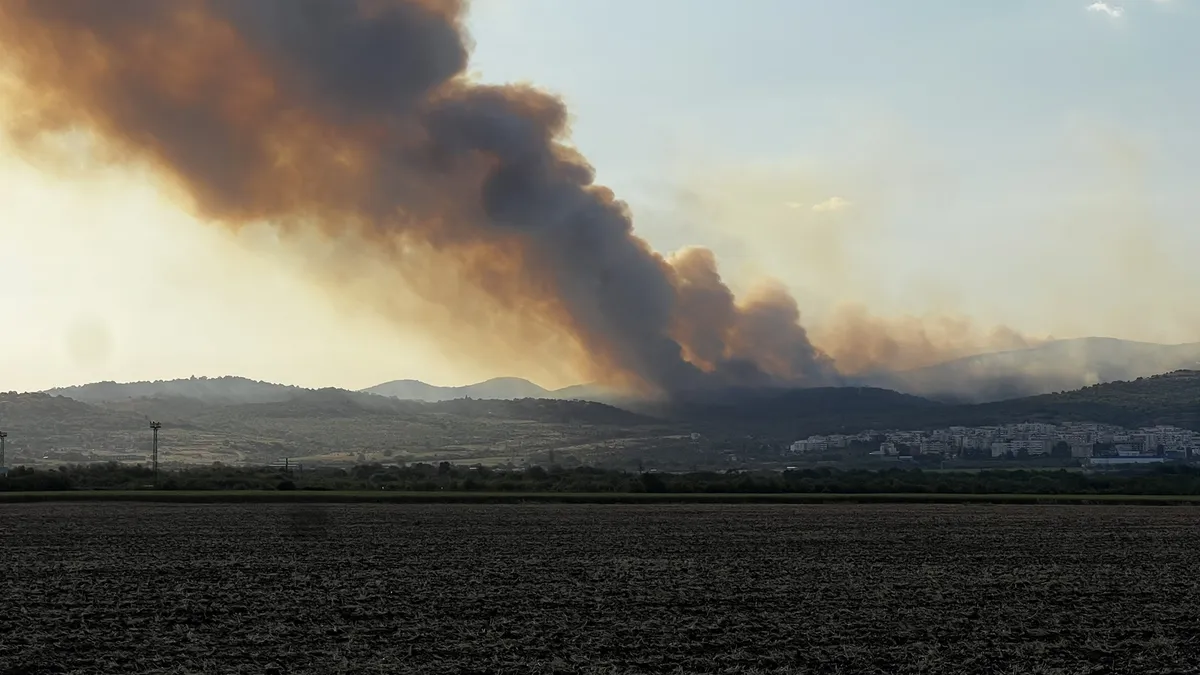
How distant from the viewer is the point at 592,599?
3134 cm

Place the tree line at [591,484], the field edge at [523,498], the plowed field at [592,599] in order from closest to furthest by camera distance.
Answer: the plowed field at [592,599] → the field edge at [523,498] → the tree line at [591,484]

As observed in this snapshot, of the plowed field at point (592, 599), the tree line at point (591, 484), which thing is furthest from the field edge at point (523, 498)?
the plowed field at point (592, 599)

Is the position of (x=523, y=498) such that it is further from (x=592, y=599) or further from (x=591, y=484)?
(x=592, y=599)

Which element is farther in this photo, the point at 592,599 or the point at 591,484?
the point at 591,484

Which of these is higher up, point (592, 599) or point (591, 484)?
point (592, 599)

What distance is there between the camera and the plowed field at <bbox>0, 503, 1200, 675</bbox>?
76.2 feet

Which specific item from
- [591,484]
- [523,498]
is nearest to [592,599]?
[523,498]

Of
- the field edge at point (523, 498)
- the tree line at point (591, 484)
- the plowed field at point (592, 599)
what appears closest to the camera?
the plowed field at point (592, 599)

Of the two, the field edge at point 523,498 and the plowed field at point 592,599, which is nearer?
the plowed field at point 592,599

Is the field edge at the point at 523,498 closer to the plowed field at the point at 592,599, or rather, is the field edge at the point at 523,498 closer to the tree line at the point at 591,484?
the tree line at the point at 591,484

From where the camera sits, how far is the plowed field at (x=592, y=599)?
2323 centimetres

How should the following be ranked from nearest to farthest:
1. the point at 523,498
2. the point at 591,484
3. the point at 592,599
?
the point at 592,599, the point at 523,498, the point at 591,484

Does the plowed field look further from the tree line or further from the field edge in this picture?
the tree line

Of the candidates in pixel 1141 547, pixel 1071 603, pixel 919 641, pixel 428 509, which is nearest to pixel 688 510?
pixel 428 509
